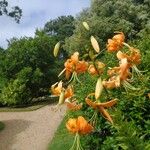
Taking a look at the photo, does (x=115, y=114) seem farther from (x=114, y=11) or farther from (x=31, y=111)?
(x=114, y=11)

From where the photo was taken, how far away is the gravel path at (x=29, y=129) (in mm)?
16875

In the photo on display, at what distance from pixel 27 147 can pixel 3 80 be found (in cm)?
1376

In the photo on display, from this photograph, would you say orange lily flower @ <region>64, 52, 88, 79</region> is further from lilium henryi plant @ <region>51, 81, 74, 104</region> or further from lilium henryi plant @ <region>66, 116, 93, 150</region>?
lilium henryi plant @ <region>66, 116, 93, 150</region>

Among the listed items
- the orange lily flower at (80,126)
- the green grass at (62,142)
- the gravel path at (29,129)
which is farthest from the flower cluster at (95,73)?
the green grass at (62,142)

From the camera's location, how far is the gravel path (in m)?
16.9

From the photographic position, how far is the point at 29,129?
64.6ft


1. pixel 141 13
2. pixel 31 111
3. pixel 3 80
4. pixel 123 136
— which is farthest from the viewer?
pixel 141 13

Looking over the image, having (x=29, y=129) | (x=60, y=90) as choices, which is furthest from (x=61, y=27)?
(x=60, y=90)

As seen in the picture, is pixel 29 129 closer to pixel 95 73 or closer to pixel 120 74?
pixel 95 73

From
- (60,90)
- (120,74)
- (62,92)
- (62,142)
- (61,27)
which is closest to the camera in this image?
(120,74)

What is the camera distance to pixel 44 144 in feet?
54.8

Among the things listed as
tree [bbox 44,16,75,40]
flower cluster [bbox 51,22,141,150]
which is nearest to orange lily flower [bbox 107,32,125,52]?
flower cluster [bbox 51,22,141,150]

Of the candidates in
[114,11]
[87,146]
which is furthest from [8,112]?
[87,146]

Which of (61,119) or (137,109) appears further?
(61,119)
